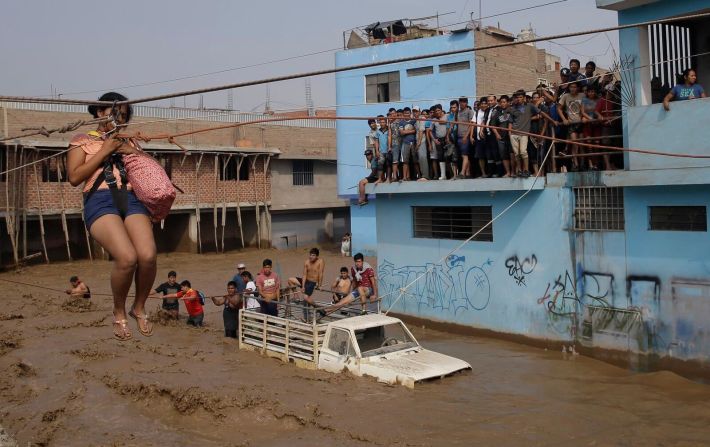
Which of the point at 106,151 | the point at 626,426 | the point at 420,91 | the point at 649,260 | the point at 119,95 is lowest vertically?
the point at 626,426

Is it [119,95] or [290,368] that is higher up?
[119,95]

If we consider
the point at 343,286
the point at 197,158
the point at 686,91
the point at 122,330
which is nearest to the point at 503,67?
the point at 197,158

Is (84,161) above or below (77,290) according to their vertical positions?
above

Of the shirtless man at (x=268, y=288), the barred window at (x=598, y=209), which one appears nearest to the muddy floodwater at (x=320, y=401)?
the shirtless man at (x=268, y=288)

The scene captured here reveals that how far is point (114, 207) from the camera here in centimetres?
529

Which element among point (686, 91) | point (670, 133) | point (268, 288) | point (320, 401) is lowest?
point (320, 401)

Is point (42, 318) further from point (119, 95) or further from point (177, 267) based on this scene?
point (119, 95)

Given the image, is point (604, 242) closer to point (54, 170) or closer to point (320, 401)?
point (320, 401)

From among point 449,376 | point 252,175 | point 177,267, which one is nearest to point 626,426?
point 449,376

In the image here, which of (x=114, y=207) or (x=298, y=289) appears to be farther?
(x=298, y=289)

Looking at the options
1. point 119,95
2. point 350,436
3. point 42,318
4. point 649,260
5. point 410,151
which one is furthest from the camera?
point 42,318

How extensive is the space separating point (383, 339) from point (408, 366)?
0.95 metres

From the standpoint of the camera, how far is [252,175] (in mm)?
33812

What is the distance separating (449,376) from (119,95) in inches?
297
